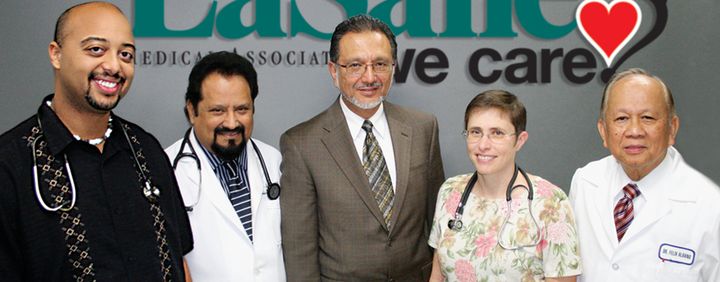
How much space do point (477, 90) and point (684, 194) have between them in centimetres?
170

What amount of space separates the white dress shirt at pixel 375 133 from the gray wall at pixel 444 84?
1073 mm

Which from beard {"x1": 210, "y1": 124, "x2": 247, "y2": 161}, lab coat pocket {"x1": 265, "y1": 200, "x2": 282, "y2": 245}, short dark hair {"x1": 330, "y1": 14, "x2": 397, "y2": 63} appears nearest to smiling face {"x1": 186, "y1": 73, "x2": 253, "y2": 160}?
beard {"x1": 210, "y1": 124, "x2": 247, "y2": 161}

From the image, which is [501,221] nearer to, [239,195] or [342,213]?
[342,213]

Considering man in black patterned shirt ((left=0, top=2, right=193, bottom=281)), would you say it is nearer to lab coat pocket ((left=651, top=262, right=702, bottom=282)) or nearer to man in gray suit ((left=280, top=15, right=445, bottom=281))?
man in gray suit ((left=280, top=15, right=445, bottom=281))

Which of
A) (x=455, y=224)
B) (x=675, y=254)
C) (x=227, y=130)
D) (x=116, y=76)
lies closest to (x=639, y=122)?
(x=675, y=254)

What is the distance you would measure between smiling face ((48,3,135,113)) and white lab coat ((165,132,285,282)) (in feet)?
2.75

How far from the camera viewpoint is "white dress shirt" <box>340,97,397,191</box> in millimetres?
2980

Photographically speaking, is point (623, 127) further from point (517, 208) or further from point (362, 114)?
point (362, 114)

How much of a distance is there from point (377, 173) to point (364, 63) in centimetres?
48

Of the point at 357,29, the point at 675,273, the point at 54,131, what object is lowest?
the point at 675,273

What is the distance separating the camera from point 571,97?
13.5 ft

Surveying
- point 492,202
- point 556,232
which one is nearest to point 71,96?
point 492,202

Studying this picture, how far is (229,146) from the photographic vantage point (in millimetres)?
2908

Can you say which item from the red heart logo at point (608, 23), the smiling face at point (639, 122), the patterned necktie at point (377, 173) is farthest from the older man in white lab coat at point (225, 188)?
the red heart logo at point (608, 23)
